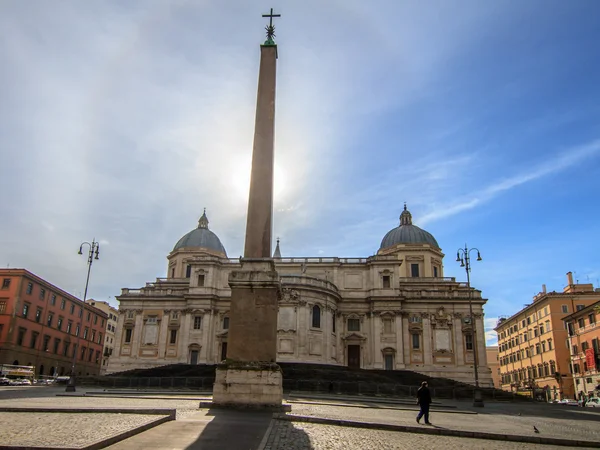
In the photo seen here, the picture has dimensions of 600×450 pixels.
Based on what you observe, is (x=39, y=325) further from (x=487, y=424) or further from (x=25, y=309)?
(x=487, y=424)

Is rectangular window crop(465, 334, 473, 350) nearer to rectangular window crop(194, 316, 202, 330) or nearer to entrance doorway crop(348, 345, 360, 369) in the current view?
entrance doorway crop(348, 345, 360, 369)

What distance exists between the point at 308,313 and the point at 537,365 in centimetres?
3430

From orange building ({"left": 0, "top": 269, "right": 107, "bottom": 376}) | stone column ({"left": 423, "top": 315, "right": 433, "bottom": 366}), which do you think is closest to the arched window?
stone column ({"left": 423, "top": 315, "right": 433, "bottom": 366})

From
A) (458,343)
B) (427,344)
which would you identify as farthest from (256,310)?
(458,343)

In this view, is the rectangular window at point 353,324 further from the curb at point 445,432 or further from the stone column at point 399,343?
the curb at point 445,432

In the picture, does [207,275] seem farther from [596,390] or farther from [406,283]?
[596,390]

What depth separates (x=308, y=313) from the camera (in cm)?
4869

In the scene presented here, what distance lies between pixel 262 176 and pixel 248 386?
20.7 feet

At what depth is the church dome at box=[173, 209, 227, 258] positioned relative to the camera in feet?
218

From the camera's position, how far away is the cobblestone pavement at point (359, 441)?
899 centimetres

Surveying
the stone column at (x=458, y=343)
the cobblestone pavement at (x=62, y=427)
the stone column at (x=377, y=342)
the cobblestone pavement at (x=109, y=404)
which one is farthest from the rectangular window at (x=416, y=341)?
the cobblestone pavement at (x=62, y=427)

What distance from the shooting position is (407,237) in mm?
63438

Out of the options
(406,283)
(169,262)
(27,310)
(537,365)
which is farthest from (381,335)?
(27,310)

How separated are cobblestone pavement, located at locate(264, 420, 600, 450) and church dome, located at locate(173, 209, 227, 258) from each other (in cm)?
5613
